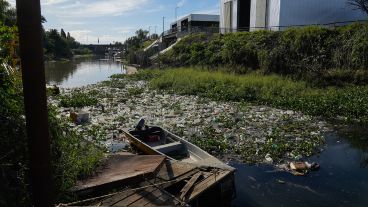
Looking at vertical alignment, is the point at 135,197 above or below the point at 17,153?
below

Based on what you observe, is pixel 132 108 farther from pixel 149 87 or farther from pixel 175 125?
pixel 149 87

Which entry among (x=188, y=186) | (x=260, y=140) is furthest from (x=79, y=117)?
(x=188, y=186)

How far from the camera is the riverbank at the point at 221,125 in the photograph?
9.30 metres

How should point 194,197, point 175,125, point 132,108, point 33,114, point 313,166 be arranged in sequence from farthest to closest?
1. point 132,108
2. point 175,125
3. point 313,166
4. point 194,197
5. point 33,114

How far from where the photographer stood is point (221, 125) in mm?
11734

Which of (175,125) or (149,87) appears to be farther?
(149,87)

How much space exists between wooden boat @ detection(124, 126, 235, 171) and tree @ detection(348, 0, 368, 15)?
20.4 m

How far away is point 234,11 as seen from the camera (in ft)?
113

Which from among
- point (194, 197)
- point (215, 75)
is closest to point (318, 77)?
point (215, 75)

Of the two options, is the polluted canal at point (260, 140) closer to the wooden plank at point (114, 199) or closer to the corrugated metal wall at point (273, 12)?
the wooden plank at point (114, 199)

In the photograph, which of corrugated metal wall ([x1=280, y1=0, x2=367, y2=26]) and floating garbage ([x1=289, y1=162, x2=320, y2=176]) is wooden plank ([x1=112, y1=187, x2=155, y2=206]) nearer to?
floating garbage ([x1=289, y1=162, x2=320, y2=176])

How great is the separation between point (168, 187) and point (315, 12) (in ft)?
81.3

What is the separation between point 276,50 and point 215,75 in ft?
13.6

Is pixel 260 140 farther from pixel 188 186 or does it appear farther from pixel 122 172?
pixel 122 172
